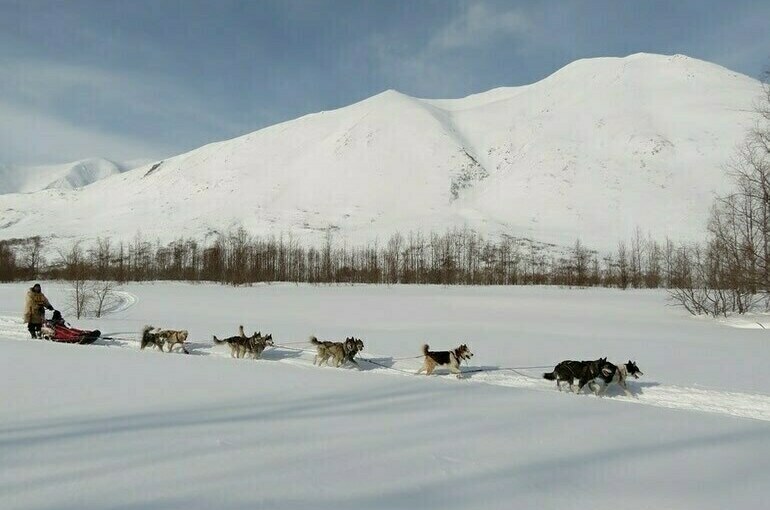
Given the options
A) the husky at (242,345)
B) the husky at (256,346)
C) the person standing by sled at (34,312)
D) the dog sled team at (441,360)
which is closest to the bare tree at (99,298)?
the person standing by sled at (34,312)

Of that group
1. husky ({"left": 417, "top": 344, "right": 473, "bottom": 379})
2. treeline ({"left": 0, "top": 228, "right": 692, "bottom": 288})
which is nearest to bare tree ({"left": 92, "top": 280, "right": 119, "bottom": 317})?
husky ({"left": 417, "top": 344, "right": 473, "bottom": 379})

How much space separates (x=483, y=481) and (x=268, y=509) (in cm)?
183

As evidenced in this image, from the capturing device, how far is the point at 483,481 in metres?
3.88

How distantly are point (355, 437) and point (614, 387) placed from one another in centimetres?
688

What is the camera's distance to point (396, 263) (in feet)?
243

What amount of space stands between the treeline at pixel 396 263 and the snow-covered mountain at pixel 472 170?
803 centimetres

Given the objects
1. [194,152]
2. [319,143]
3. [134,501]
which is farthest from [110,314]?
[194,152]

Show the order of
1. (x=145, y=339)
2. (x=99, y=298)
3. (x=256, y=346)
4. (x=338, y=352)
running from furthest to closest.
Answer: (x=99, y=298) < (x=145, y=339) < (x=256, y=346) < (x=338, y=352)

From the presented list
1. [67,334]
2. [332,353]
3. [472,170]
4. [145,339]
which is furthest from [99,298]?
[472,170]

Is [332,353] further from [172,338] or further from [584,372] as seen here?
[584,372]

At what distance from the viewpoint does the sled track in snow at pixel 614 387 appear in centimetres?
784

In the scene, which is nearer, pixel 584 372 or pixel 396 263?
pixel 584 372

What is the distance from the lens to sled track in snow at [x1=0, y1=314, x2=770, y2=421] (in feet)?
25.7

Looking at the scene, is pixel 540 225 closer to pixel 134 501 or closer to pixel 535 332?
pixel 535 332
